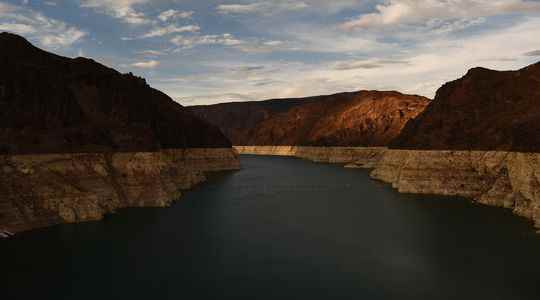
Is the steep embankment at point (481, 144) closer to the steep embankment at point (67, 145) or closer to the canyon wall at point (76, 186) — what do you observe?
the canyon wall at point (76, 186)

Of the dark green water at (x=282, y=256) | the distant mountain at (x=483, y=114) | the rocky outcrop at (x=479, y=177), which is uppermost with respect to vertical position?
the distant mountain at (x=483, y=114)

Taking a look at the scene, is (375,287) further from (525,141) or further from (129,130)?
(129,130)

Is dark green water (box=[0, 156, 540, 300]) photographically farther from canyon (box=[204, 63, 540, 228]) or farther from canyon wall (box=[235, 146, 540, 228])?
canyon (box=[204, 63, 540, 228])

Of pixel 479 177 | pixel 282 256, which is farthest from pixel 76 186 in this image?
pixel 479 177

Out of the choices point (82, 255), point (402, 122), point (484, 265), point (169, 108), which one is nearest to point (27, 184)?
point (82, 255)

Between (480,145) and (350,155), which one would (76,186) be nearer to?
(480,145)

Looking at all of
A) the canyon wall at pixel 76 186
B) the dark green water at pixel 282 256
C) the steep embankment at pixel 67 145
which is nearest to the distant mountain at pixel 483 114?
the dark green water at pixel 282 256
